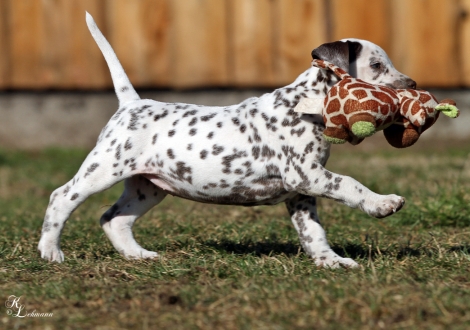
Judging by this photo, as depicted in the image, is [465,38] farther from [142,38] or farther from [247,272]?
[247,272]

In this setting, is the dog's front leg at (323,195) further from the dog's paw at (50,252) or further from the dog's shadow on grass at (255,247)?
the dog's paw at (50,252)

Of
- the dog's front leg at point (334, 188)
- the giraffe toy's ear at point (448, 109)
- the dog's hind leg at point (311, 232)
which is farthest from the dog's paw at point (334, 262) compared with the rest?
the giraffe toy's ear at point (448, 109)

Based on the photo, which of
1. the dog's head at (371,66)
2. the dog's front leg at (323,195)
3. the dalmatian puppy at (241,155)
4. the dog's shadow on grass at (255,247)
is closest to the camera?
the dog's front leg at (323,195)

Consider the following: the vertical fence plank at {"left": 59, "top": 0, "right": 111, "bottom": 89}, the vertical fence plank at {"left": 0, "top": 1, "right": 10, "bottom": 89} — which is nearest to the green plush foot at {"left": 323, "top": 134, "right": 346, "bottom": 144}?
the vertical fence plank at {"left": 59, "top": 0, "right": 111, "bottom": 89}

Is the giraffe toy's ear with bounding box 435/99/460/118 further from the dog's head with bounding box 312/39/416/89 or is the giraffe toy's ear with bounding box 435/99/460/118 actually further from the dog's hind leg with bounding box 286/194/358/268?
the dog's hind leg with bounding box 286/194/358/268

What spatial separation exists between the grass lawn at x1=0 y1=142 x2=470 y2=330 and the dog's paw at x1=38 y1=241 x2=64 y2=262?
62mm

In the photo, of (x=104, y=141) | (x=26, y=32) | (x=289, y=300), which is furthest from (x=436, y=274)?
(x=26, y=32)

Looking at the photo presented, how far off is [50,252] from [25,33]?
6199 millimetres

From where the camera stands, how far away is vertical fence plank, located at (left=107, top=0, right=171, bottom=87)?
10.5m

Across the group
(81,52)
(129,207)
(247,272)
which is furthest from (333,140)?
(81,52)

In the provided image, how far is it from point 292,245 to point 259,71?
547 cm

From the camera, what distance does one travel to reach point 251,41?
10586mm

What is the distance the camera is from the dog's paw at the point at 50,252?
4992 millimetres

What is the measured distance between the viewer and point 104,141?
508 centimetres
